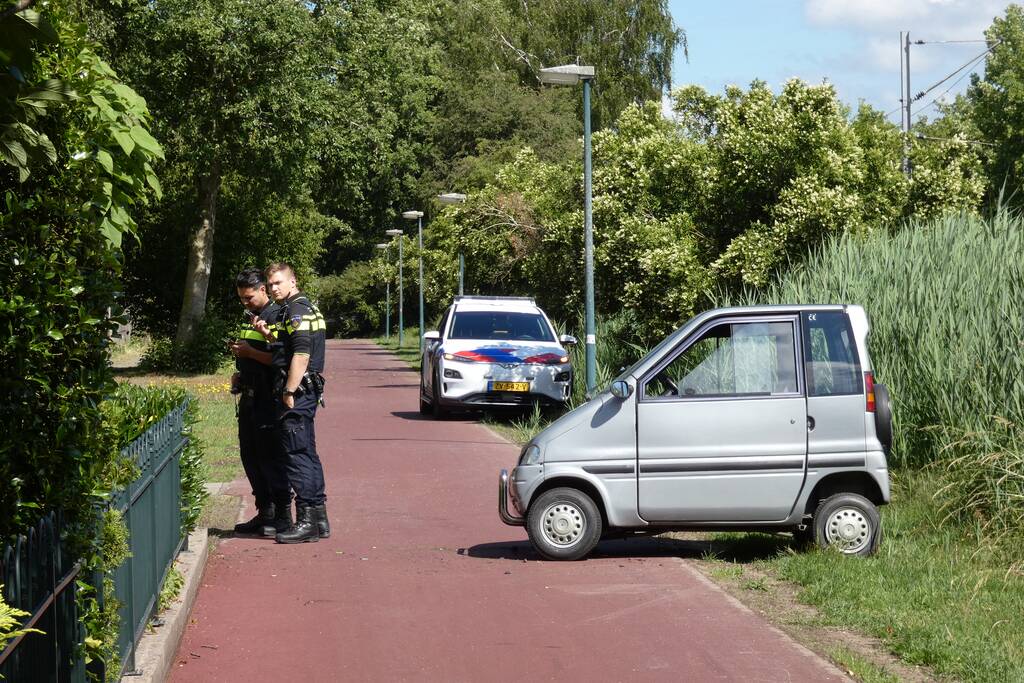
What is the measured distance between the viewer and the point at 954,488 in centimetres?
1035

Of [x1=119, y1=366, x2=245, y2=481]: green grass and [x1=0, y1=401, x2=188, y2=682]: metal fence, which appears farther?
[x1=119, y1=366, x2=245, y2=481]: green grass

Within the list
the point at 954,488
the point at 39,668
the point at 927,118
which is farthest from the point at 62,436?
the point at 927,118

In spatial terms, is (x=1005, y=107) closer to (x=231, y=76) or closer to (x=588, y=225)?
(x=231, y=76)

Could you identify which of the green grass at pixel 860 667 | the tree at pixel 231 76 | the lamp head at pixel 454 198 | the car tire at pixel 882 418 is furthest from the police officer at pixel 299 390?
the lamp head at pixel 454 198

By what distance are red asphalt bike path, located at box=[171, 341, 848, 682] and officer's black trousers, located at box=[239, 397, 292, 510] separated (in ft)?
1.29

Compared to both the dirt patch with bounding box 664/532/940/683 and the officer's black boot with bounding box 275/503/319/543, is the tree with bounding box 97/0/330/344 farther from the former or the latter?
the dirt patch with bounding box 664/532/940/683

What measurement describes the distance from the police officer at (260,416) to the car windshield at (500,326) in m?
11.7

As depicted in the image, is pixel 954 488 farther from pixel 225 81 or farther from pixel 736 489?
pixel 225 81

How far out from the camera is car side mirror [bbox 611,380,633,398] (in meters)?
9.34

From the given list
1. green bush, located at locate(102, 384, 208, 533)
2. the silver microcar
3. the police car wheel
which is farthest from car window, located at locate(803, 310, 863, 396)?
the police car wheel

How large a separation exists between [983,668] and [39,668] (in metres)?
4.11

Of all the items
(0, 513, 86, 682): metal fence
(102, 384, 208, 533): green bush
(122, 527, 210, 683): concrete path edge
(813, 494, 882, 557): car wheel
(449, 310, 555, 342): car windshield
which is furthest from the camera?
(449, 310, 555, 342): car windshield

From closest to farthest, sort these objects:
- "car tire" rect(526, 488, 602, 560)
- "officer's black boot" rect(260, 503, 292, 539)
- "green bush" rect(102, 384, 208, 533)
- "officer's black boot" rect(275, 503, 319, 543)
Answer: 1. "green bush" rect(102, 384, 208, 533)
2. "car tire" rect(526, 488, 602, 560)
3. "officer's black boot" rect(275, 503, 319, 543)
4. "officer's black boot" rect(260, 503, 292, 539)

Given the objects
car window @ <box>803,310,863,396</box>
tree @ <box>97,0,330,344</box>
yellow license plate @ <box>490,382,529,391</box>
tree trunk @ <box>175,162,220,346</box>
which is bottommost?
yellow license plate @ <box>490,382,529,391</box>
